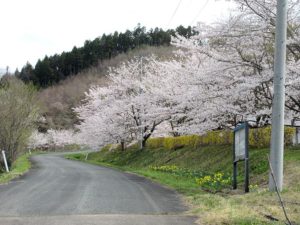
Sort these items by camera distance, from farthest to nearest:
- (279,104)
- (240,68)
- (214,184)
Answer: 1. (240,68)
2. (214,184)
3. (279,104)

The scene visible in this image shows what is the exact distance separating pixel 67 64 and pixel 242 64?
394 ft

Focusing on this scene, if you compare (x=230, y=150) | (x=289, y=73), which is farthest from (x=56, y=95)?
(x=289, y=73)

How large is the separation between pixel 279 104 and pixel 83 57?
120 meters

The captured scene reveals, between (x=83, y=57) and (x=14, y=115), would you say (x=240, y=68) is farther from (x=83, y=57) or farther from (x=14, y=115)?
(x=83, y=57)

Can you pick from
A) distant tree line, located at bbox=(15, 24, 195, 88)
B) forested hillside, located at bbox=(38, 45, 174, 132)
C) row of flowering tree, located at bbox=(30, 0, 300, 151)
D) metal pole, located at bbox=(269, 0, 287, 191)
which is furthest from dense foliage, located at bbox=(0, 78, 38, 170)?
distant tree line, located at bbox=(15, 24, 195, 88)

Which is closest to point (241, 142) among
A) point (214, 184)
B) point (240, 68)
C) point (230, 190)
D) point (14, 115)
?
point (230, 190)

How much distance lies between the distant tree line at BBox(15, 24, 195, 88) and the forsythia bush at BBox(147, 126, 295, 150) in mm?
83142

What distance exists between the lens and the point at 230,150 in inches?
910

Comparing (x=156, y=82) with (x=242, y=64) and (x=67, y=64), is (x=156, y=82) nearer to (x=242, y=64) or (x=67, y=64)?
(x=242, y=64)

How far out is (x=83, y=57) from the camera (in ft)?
421

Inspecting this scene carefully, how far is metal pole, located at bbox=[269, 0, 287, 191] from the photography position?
446 inches

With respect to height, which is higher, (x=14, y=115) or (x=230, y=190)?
(x=14, y=115)

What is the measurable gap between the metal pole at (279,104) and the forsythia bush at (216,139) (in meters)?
7.17

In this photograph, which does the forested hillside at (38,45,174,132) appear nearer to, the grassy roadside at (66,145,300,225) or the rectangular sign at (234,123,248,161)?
the grassy roadside at (66,145,300,225)
